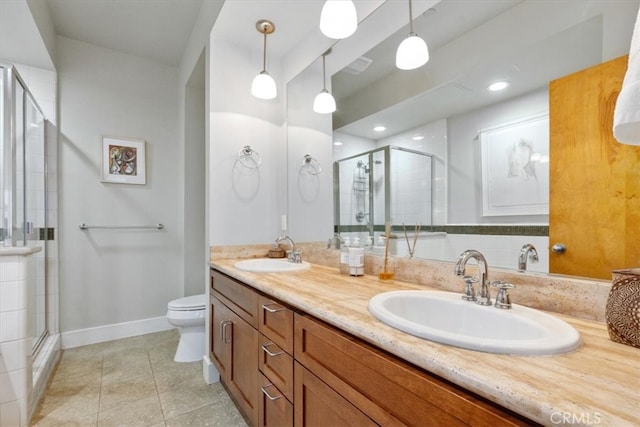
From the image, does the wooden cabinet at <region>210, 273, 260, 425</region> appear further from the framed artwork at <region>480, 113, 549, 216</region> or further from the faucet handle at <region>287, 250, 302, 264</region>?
the framed artwork at <region>480, 113, 549, 216</region>

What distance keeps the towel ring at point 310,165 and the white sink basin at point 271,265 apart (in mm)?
649

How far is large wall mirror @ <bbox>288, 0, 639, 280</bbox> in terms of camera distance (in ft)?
3.13

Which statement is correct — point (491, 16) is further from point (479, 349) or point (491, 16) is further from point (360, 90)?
point (479, 349)

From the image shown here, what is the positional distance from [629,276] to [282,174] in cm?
200

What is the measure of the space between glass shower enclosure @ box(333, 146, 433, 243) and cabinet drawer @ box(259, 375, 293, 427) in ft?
2.95

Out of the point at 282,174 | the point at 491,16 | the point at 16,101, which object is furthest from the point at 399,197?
the point at 16,101

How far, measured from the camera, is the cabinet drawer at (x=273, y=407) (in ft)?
3.49

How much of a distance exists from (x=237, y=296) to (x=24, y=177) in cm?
179

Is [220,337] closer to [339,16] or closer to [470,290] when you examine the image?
→ [470,290]

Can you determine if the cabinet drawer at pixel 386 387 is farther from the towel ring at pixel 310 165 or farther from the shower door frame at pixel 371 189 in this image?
the towel ring at pixel 310 165

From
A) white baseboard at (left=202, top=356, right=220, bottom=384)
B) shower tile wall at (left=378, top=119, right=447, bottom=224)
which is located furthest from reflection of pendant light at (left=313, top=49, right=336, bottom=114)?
white baseboard at (left=202, top=356, right=220, bottom=384)

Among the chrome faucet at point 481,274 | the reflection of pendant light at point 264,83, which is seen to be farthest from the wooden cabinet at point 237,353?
the reflection of pendant light at point 264,83

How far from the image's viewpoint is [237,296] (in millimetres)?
1542

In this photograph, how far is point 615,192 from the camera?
0.82m
